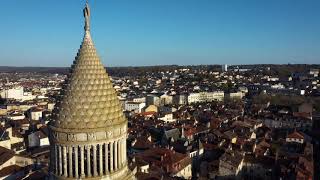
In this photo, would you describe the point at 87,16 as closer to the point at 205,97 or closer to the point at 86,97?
the point at 86,97

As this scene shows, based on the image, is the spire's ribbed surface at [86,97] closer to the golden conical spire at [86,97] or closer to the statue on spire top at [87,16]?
the golden conical spire at [86,97]

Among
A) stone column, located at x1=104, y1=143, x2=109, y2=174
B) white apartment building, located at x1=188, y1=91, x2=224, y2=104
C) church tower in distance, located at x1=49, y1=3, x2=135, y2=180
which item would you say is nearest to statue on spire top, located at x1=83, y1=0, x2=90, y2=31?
church tower in distance, located at x1=49, y1=3, x2=135, y2=180

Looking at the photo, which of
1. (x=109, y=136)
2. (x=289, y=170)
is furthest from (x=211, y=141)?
(x=109, y=136)

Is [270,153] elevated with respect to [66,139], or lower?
lower

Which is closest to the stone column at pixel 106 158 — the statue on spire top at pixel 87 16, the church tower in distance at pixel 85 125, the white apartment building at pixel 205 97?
the church tower in distance at pixel 85 125

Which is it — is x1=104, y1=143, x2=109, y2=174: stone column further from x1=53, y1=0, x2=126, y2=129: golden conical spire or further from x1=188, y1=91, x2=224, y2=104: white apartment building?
x1=188, y1=91, x2=224, y2=104: white apartment building

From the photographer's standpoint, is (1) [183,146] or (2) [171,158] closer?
(2) [171,158]

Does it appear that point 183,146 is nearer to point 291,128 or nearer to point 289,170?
point 289,170
